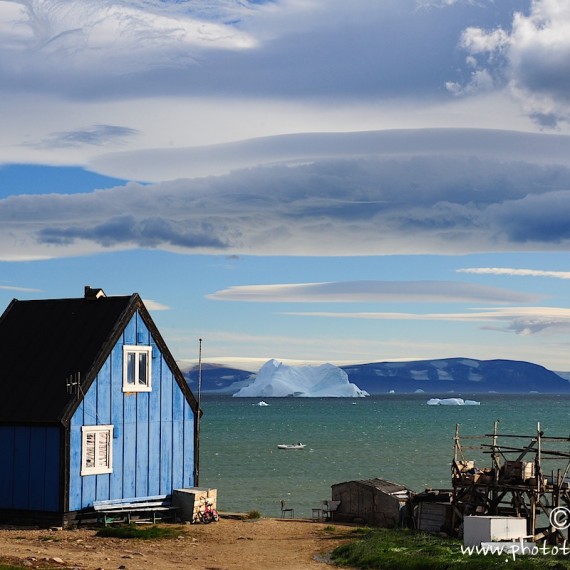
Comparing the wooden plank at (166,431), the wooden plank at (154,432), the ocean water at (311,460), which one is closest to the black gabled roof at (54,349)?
the wooden plank at (166,431)

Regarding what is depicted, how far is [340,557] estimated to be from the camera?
33.6 m

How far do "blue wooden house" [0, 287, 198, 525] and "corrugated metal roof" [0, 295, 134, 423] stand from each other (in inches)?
1.8

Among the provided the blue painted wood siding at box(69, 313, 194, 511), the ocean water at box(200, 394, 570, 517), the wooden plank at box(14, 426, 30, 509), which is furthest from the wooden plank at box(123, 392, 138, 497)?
the ocean water at box(200, 394, 570, 517)

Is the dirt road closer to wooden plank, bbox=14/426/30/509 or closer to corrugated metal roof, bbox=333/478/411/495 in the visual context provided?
wooden plank, bbox=14/426/30/509

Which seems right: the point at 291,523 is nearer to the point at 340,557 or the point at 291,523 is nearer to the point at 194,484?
the point at 194,484

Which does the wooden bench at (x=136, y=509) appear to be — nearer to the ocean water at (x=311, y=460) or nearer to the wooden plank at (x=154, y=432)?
the wooden plank at (x=154, y=432)

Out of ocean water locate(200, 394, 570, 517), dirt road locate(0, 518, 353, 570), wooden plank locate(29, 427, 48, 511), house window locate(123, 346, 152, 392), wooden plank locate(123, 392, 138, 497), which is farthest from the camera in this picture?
ocean water locate(200, 394, 570, 517)

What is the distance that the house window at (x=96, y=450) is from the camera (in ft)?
126

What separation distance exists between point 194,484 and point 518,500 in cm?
1228

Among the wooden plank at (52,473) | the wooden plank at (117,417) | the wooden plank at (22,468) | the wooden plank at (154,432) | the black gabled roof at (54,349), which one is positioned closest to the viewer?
the wooden plank at (52,473)

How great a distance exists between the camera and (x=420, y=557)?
32000mm

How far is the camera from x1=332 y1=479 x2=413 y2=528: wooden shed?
42719mm

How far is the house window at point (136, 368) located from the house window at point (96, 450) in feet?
6.37

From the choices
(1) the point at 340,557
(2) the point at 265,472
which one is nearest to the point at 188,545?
(1) the point at 340,557
